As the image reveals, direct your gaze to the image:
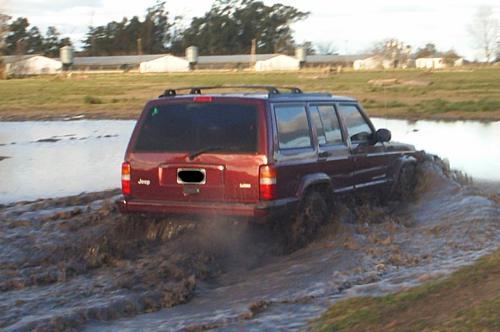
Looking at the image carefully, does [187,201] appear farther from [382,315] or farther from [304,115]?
[382,315]

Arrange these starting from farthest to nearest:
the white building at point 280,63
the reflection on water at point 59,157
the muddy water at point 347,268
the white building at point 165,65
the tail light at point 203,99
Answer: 1. the white building at point 165,65
2. the white building at point 280,63
3. the reflection on water at point 59,157
4. the tail light at point 203,99
5. the muddy water at point 347,268

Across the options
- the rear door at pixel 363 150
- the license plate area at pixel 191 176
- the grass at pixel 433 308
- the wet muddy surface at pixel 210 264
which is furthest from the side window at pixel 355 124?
the grass at pixel 433 308

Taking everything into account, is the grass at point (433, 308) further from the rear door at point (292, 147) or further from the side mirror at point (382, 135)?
the side mirror at point (382, 135)

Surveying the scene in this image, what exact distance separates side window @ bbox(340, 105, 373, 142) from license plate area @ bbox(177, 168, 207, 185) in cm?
227

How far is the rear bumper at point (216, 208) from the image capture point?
27.9 feet

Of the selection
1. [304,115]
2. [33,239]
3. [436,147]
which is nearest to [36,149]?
[436,147]

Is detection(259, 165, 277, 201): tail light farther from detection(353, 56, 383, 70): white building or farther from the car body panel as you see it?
detection(353, 56, 383, 70): white building

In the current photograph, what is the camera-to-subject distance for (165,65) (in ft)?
352

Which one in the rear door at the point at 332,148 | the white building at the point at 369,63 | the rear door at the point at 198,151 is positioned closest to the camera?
the rear door at the point at 198,151

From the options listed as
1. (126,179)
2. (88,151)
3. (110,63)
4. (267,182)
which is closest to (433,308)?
(267,182)

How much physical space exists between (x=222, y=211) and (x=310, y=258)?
985 mm

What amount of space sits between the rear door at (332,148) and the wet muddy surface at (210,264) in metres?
0.39

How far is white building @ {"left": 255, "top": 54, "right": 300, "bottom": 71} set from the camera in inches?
4146

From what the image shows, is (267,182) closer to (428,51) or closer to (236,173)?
(236,173)
